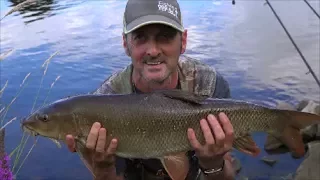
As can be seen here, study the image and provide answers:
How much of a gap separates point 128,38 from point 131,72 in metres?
0.40

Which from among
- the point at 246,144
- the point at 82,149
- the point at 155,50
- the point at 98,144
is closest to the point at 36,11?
the point at 155,50

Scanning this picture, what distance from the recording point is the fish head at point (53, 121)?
9.70 ft

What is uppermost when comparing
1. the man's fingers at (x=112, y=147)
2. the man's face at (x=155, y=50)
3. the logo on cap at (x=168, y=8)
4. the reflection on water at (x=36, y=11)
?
the logo on cap at (x=168, y=8)

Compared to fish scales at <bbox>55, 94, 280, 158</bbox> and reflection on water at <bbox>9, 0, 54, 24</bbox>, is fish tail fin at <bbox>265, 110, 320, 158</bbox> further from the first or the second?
reflection on water at <bbox>9, 0, 54, 24</bbox>

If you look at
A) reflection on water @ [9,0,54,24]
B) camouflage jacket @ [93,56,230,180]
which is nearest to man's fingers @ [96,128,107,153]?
camouflage jacket @ [93,56,230,180]

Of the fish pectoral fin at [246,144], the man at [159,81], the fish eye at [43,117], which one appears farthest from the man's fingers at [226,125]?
the fish eye at [43,117]

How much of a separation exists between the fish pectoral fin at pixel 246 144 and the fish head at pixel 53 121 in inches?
44.5

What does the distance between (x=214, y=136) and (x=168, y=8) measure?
107cm

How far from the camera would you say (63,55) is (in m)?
13.4

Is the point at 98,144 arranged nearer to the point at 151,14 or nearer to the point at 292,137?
the point at 151,14

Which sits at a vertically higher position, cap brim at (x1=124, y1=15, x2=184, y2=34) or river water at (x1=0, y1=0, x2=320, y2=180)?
cap brim at (x1=124, y1=15, x2=184, y2=34)

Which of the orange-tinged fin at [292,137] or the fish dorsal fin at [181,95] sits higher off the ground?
the fish dorsal fin at [181,95]

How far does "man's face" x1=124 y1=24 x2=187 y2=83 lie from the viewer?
130 inches

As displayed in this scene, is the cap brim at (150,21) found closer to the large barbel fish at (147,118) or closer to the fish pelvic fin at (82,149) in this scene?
the large barbel fish at (147,118)
